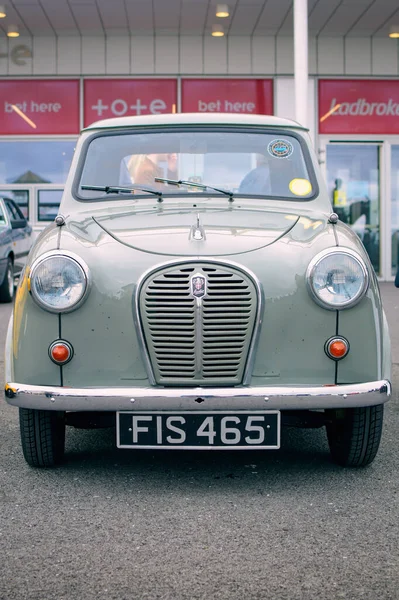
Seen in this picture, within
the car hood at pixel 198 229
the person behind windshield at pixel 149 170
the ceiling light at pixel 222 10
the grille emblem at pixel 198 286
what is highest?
the ceiling light at pixel 222 10

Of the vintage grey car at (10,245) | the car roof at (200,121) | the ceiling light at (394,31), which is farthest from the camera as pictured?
the ceiling light at (394,31)

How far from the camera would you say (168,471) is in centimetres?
385

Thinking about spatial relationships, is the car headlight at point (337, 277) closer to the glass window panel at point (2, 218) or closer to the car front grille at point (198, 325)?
the car front grille at point (198, 325)

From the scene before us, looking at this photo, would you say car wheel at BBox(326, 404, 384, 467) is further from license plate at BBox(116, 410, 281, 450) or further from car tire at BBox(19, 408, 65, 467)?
car tire at BBox(19, 408, 65, 467)

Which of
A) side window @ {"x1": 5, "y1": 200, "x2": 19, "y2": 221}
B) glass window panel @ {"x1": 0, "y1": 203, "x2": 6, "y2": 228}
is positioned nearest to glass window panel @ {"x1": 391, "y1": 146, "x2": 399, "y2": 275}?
side window @ {"x1": 5, "y1": 200, "x2": 19, "y2": 221}

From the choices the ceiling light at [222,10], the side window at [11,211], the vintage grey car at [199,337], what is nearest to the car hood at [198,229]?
the vintage grey car at [199,337]

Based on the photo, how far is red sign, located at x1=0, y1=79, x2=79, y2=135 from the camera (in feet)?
50.1

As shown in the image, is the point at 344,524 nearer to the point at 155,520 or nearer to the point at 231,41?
the point at 155,520

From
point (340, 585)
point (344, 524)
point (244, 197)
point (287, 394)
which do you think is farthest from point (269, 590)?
point (244, 197)

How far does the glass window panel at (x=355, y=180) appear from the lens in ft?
51.2

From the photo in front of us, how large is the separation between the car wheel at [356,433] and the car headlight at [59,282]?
121 centimetres

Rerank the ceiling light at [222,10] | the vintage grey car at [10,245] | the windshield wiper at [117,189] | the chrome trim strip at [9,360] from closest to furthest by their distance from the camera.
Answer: the chrome trim strip at [9,360] < the windshield wiper at [117,189] < the vintage grey car at [10,245] < the ceiling light at [222,10]

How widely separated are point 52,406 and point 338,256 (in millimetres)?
1304

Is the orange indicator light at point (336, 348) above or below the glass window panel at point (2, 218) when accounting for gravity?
below
